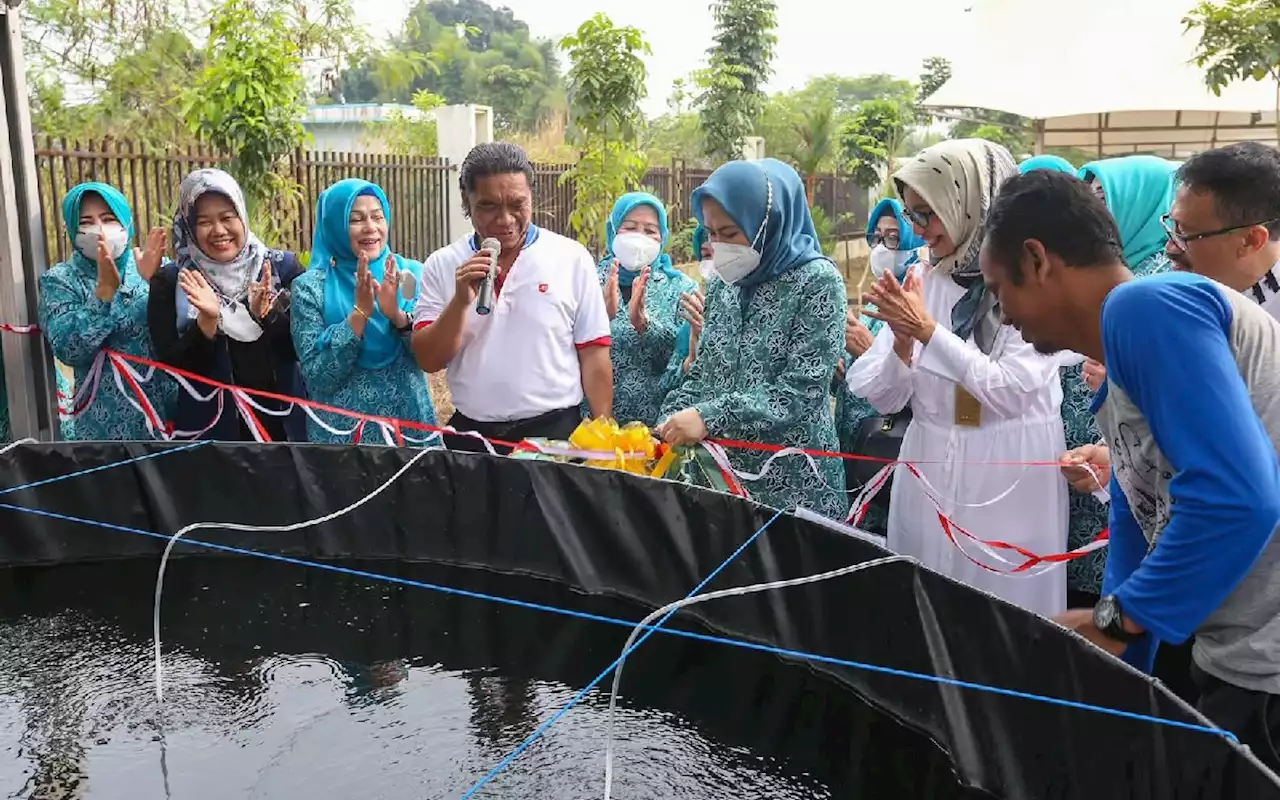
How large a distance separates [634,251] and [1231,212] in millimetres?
2678

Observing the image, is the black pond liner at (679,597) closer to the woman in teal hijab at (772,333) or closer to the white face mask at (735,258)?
the woman in teal hijab at (772,333)

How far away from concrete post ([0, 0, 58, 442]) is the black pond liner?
778 mm

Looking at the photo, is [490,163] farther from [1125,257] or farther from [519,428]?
[1125,257]

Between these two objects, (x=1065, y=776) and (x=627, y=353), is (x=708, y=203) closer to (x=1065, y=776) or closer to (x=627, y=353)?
(x=627, y=353)

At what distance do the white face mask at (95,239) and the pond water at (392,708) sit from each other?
4.58 ft

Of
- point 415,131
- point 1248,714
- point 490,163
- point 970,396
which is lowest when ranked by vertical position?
point 1248,714

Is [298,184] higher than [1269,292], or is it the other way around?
[298,184]

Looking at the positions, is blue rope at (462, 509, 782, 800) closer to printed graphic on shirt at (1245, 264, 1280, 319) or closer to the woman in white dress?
the woman in white dress

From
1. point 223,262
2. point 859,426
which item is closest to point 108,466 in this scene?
point 223,262

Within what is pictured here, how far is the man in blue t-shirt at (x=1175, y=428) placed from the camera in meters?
1.25

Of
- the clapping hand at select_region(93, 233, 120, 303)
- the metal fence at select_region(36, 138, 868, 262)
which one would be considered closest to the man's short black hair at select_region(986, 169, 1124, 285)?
the clapping hand at select_region(93, 233, 120, 303)

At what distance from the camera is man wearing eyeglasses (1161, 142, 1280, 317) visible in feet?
6.57

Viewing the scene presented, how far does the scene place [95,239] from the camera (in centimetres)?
386

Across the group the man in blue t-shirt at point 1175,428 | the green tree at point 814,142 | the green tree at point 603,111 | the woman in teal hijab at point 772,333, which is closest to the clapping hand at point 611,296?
the woman in teal hijab at point 772,333
